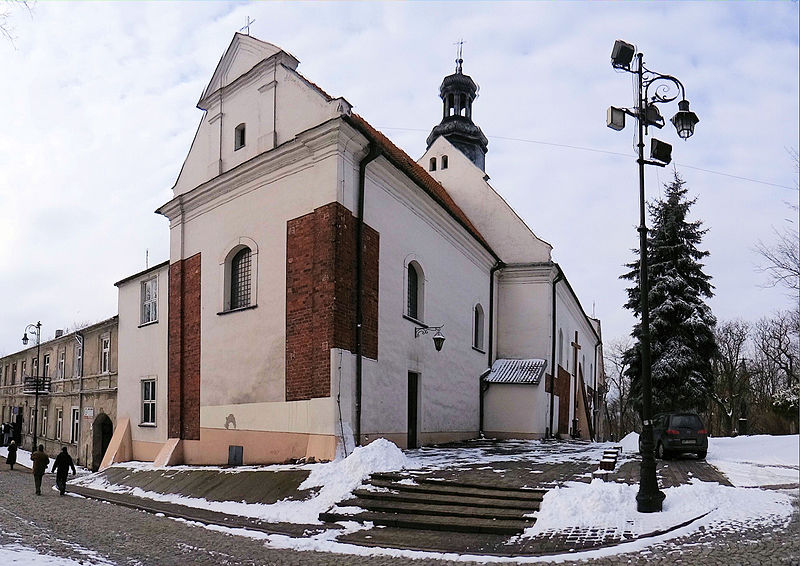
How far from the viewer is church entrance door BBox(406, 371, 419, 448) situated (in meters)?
19.5

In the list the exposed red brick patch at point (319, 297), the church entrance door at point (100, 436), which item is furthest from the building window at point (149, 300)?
the exposed red brick patch at point (319, 297)

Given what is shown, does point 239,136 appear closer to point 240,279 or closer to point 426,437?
point 240,279

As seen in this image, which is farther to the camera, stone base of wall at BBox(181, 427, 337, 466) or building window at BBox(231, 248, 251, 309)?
building window at BBox(231, 248, 251, 309)

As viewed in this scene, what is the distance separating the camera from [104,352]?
27922 mm

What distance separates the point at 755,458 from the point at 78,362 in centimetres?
2698

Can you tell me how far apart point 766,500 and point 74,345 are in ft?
95.2

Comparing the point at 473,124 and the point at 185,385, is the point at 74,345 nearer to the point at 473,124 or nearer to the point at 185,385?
the point at 185,385

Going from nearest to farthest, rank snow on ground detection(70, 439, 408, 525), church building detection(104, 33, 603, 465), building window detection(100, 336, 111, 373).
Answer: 1. snow on ground detection(70, 439, 408, 525)
2. church building detection(104, 33, 603, 465)
3. building window detection(100, 336, 111, 373)

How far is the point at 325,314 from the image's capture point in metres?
15.6

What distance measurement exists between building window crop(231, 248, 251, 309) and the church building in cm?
5

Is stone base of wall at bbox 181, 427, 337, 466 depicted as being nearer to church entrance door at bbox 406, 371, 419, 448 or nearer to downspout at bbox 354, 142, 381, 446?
downspout at bbox 354, 142, 381, 446

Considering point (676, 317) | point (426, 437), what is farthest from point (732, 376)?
point (426, 437)

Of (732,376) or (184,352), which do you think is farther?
(732,376)

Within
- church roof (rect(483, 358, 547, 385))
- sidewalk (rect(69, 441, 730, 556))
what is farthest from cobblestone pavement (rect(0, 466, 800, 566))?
church roof (rect(483, 358, 547, 385))
